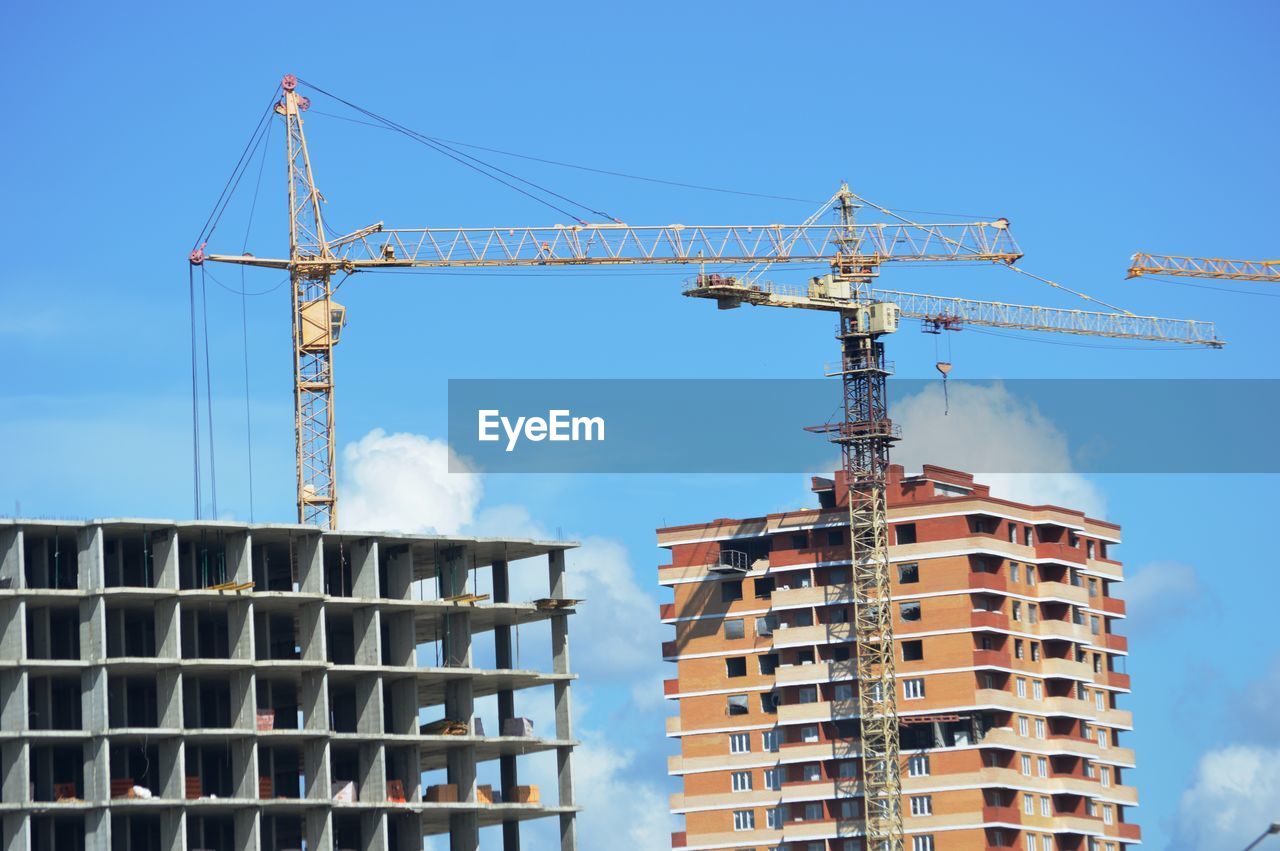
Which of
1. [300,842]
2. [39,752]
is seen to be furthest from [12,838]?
[300,842]

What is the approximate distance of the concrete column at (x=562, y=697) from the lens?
178m

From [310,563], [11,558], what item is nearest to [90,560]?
[11,558]

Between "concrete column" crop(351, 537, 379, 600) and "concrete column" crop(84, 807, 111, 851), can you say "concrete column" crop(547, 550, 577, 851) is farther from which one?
"concrete column" crop(84, 807, 111, 851)

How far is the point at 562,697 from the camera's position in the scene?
180 meters

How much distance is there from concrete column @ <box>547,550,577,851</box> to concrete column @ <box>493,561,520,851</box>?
2717mm

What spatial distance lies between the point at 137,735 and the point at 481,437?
2947 centimetres

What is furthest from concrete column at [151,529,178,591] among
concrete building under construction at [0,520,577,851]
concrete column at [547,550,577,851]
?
concrete column at [547,550,577,851]

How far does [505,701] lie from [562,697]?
3439mm

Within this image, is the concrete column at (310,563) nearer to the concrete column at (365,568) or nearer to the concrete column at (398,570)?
the concrete column at (365,568)

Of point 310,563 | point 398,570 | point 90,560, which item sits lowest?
point 90,560

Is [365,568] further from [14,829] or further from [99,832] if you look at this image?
[14,829]

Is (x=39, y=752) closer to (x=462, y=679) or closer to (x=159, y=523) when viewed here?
(x=159, y=523)

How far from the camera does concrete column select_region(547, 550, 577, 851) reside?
178250 mm

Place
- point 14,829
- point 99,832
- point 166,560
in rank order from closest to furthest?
1. point 14,829
2. point 99,832
3. point 166,560
